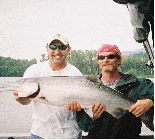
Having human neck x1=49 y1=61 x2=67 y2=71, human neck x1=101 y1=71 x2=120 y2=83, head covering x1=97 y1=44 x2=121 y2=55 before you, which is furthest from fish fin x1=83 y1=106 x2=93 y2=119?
head covering x1=97 y1=44 x2=121 y2=55

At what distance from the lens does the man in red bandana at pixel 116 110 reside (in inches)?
100

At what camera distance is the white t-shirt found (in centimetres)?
253

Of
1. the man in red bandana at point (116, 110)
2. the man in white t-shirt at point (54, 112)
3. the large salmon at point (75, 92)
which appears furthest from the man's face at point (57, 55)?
the man in red bandana at point (116, 110)

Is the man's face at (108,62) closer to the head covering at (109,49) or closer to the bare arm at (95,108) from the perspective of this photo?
the head covering at (109,49)

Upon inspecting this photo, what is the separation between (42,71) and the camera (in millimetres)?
2633

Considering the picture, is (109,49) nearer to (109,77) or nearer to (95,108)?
(109,77)

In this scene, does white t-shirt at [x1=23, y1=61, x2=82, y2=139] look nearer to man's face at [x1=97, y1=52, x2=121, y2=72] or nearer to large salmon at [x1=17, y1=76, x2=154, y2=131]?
large salmon at [x1=17, y1=76, x2=154, y2=131]

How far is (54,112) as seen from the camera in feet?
8.39

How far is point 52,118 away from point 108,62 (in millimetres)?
767

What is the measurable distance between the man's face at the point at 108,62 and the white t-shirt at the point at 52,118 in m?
0.26

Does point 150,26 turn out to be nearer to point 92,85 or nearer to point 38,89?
point 92,85

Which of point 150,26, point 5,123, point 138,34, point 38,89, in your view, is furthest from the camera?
point 5,123

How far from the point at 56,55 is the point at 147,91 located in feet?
3.11

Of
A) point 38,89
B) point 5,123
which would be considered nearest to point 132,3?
point 38,89
